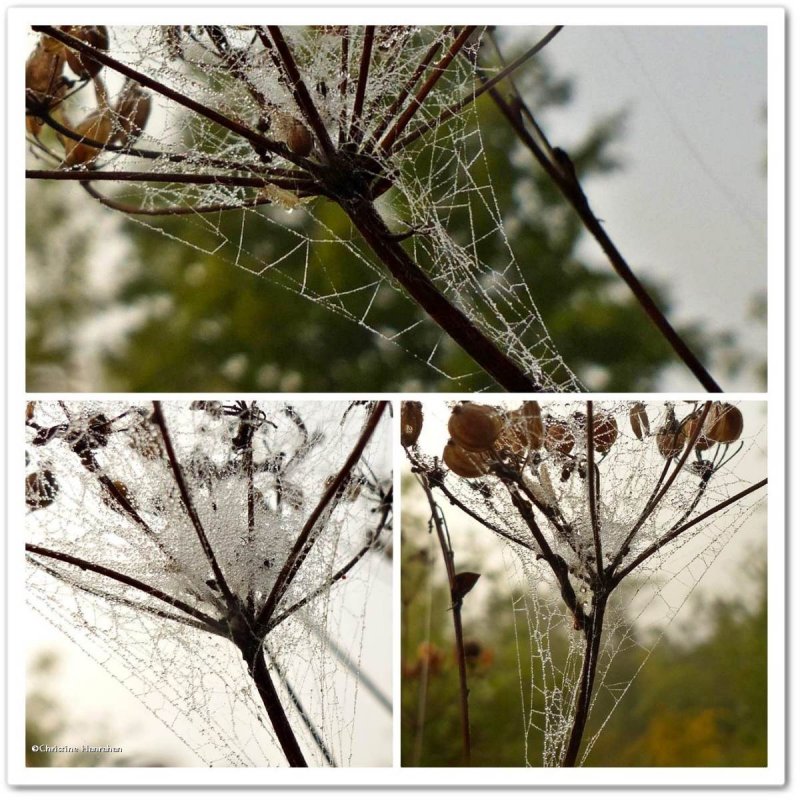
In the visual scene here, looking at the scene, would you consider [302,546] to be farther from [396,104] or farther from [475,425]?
[396,104]

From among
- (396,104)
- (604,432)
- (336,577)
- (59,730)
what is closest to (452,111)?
(396,104)

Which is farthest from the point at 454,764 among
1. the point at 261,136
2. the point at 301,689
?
the point at 261,136

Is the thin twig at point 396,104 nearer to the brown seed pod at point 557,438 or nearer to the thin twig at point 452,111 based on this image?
the thin twig at point 452,111

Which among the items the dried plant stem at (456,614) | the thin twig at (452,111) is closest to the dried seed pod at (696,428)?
the dried plant stem at (456,614)

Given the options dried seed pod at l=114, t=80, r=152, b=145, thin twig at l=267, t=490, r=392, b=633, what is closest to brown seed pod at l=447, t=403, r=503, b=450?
thin twig at l=267, t=490, r=392, b=633

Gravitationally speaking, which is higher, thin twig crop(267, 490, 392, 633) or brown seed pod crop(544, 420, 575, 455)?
brown seed pod crop(544, 420, 575, 455)

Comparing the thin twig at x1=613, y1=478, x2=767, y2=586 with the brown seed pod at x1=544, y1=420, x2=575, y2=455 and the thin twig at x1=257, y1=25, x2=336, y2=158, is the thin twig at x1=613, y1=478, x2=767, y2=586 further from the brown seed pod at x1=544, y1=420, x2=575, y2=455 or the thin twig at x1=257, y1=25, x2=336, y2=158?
the thin twig at x1=257, y1=25, x2=336, y2=158

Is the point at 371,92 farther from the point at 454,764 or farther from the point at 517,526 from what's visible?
the point at 454,764

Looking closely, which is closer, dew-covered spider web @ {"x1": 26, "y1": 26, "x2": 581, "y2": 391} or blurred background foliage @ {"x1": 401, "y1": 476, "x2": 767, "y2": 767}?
dew-covered spider web @ {"x1": 26, "y1": 26, "x2": 581, "y2": 391}
